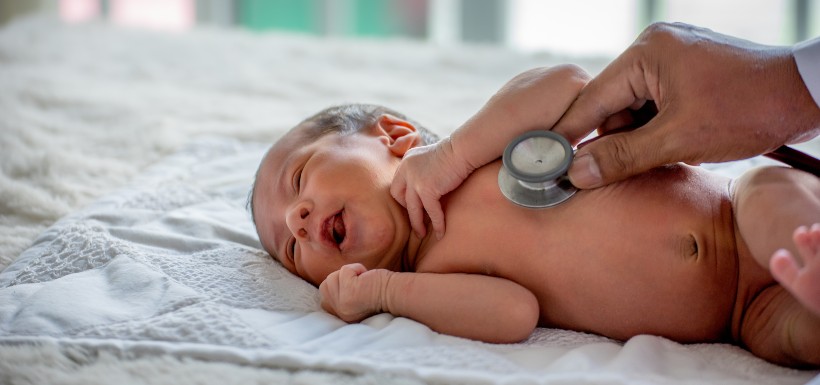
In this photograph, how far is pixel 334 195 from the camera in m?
1.15

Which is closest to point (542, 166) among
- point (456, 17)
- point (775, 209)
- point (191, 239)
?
point (775, 209)

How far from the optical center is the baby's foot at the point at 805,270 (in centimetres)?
75

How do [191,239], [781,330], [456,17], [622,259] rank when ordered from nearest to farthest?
[781,330] < [622,259] < [191,239] < [456,17]

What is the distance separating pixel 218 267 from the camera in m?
1.17

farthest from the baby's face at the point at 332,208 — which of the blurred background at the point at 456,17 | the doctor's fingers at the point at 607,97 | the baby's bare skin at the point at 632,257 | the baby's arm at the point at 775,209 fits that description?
the blurred background at the point at 456,17

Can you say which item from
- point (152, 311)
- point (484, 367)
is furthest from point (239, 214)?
point (484, 367)

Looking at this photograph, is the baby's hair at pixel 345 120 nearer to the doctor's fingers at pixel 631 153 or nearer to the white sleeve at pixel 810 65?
the doctor's fingers at pixel 631 153

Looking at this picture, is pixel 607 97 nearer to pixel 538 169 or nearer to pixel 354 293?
pixel 538 169

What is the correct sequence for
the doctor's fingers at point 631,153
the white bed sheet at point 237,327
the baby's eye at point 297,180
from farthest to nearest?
the baby's eye at point 297,180 → the doctor's fingers at point 631,153 → the white bed sheet at point 237,327

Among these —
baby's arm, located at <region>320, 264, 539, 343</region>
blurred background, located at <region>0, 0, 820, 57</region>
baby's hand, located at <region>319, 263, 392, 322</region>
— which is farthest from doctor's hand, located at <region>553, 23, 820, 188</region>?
blurred background, located at <region>0, 0, 820, 57</region>

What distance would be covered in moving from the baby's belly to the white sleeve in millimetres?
171

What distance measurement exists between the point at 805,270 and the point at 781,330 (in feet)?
0.60

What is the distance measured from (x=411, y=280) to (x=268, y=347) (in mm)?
215

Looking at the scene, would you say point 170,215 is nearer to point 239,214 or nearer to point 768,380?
point 239,214
